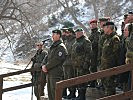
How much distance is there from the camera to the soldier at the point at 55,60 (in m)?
7.34

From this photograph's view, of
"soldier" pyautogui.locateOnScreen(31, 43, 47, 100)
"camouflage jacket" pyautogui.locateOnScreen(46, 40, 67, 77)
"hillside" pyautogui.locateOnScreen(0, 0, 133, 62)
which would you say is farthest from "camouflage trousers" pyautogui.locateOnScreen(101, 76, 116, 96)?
"hillside" pyautogui.locateOnScreen(0, 0, 133, 62)

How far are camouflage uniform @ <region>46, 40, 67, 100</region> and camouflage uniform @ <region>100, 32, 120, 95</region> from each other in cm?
138

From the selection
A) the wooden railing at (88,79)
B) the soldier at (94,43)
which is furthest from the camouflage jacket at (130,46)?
the soldier at (94,43)

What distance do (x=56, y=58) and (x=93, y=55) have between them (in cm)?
78

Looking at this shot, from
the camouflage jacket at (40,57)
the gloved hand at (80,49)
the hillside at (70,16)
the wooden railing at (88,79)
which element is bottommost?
the wooden railing at (88,79)

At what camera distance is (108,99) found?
530 centimetres

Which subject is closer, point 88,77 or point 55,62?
point 88,77

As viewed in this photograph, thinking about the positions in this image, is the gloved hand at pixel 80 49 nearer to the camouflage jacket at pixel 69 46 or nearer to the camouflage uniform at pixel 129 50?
the camouflage jacket at pixel 69 46

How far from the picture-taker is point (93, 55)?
24.0 ft

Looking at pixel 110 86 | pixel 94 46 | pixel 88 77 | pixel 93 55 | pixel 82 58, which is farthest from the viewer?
pixel 94 46

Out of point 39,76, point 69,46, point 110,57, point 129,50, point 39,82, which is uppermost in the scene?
point 69,46

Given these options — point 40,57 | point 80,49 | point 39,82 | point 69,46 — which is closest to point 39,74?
point 39,82

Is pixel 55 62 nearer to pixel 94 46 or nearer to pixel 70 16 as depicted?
pixel 94 46

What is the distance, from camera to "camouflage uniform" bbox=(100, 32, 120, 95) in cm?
605
